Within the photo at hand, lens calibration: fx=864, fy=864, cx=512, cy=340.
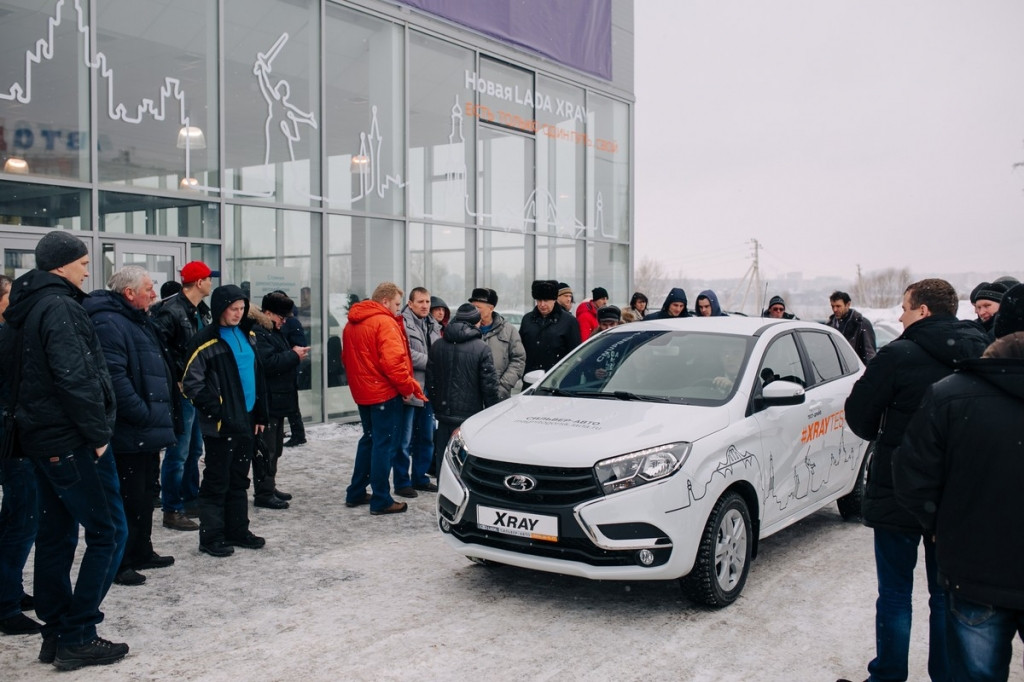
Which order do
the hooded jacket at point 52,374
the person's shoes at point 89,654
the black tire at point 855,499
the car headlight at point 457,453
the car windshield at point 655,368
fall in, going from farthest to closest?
the black tire at point 855,499
the car windshield at point 655,368
the car headlight at point 457,453
the person's shoes at point 89,654
the hooded jacket at point 52,374

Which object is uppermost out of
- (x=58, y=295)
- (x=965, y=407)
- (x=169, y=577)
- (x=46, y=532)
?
(x=58, y=295)

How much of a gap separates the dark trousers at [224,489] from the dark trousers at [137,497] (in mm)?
454

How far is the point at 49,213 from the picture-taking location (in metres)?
9.31

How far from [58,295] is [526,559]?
2759mm

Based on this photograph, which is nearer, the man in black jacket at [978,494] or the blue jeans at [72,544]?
the man in black jacket at [978,494]

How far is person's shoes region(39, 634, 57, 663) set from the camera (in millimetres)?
4242

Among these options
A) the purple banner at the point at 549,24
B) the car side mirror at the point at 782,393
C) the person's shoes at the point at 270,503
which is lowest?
the person's shoes at the point at 270,503

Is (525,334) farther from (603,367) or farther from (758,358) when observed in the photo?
(758,358)

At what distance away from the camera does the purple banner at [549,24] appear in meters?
14.6

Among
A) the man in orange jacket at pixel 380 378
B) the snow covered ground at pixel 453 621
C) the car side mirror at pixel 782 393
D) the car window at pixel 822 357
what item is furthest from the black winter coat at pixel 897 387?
the man in orange jacket at pixel 380 378

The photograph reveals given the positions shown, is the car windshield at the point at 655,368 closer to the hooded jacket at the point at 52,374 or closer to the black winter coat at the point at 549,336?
the black winter coat at the point at 549,336

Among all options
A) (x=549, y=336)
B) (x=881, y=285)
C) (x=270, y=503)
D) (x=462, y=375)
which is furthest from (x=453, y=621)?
(x=881, y=285)

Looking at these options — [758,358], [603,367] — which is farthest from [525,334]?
[758,358]

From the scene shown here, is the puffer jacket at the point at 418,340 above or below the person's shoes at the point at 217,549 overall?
above
